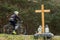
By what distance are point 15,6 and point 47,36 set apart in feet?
31.6

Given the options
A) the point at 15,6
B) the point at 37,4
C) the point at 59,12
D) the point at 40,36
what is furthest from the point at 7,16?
the point at 40,36

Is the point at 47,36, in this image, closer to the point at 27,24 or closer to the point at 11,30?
the point at 11,30

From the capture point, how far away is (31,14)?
21.0m

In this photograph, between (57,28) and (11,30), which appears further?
(57,28)

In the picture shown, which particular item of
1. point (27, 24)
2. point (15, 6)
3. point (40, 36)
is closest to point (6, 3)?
point (15, 6)

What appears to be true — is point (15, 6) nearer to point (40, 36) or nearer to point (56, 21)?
point (56, 21)

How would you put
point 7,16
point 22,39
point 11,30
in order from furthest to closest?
point 7,16 → point 11,30 → point 22,39

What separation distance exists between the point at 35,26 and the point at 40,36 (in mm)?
8893

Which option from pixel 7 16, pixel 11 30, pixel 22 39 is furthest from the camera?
pixel 7 16

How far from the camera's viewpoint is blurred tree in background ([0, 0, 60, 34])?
20656 mm

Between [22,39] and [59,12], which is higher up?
[59,12]

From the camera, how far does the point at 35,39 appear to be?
38.8 feet

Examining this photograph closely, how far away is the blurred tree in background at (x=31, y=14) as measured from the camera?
20.7 meters

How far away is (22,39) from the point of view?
1173cm
